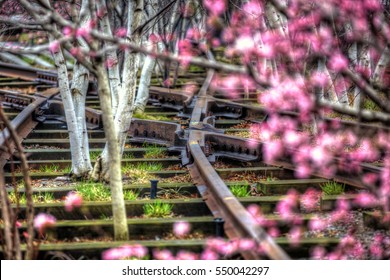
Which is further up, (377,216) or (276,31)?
(276,31)

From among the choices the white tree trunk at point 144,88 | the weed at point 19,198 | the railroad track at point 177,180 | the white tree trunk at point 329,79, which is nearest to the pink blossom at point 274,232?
the railroad track at point 177,180

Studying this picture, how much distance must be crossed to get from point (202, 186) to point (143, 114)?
6.09 m

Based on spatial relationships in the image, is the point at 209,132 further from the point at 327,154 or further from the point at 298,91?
the point at 298,91

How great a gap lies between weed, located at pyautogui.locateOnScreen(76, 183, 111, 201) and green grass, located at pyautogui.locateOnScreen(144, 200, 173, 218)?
2.42 feet

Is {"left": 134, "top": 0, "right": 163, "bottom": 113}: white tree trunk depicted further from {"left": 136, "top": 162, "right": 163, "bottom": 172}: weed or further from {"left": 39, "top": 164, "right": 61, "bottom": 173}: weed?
{"left": 39, "top": 164, "right": 61, "bottom": 173}: weed

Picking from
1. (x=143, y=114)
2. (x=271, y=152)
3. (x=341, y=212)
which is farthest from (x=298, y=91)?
(x=143, y=114)

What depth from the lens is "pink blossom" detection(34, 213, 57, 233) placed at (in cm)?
632

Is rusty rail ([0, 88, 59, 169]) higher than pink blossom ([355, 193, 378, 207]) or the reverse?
higher

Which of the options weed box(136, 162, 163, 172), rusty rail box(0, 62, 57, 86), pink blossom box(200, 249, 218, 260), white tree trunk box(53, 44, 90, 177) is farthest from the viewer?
rusty rail box(0, 62, 57, 86)

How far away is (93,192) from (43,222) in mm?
1626

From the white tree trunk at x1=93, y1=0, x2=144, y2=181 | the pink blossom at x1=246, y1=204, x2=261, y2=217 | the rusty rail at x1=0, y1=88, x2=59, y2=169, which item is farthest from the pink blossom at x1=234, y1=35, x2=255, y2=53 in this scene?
the rusty rail at x1=0, y1=88, x2=59, y2=169
